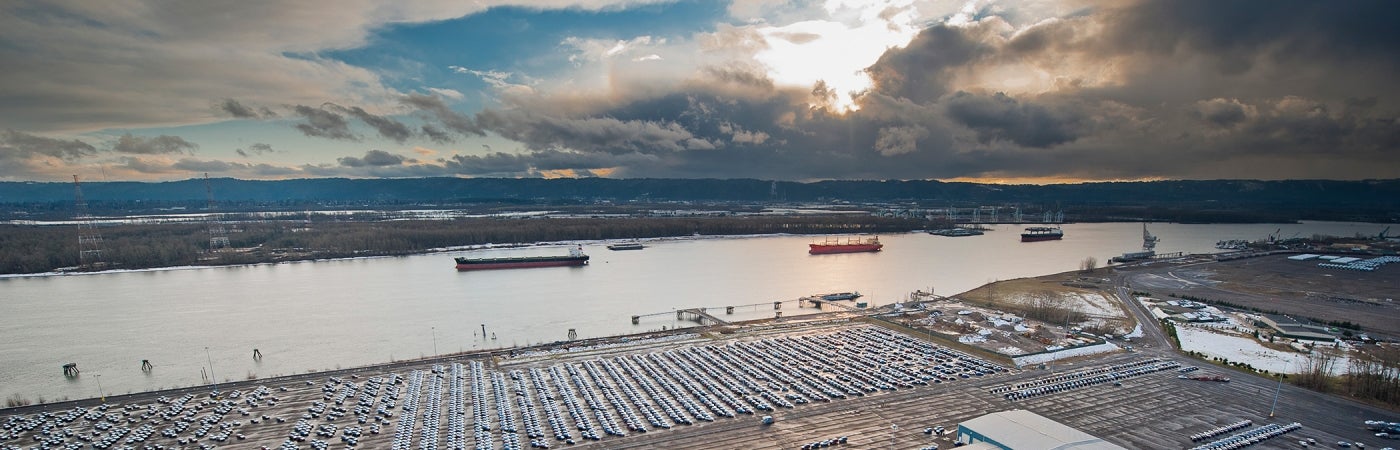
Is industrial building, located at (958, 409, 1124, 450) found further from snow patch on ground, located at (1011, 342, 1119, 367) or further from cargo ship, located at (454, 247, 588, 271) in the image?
cargo ship, located at (454, 247, 588, 271)

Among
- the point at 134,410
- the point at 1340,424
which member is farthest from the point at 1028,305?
the point at 134,410

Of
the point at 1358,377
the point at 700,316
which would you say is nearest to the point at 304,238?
the point at 700,316

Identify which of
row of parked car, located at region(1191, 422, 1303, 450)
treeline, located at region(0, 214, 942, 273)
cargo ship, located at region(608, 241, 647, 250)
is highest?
treeline, located at region(0, 214, 942, 273)

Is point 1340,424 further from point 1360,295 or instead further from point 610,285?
point 610,285

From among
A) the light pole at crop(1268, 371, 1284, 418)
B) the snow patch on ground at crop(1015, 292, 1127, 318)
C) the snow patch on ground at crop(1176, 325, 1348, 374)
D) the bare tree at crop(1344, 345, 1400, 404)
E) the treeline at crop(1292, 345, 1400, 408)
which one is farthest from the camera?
the snow patch on ground at crop(1015, 292, 1127, 318)

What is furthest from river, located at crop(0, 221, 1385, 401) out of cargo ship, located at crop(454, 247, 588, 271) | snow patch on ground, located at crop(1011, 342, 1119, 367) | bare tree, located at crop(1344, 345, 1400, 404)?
bare tree, located at crop(1344, 345, 1400, 404)
